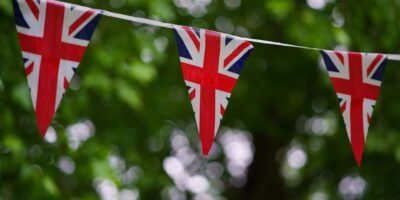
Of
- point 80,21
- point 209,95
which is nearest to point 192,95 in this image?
point 209,95

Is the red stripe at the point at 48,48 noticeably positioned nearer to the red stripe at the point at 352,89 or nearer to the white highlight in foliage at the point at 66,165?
the red stripe at the point at 352,89

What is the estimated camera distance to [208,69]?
70.1 inches

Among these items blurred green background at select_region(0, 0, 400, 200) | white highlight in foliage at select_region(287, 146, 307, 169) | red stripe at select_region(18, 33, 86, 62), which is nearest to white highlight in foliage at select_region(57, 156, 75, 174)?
blurred green background at select_region(0, 0, 400, 200)

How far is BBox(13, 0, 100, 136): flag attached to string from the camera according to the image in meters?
1.62

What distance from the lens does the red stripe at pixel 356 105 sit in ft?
6.34

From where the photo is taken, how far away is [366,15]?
284cm

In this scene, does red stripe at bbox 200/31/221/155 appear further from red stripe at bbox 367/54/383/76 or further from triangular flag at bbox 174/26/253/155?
red stripe at bbox 367/54/383/76

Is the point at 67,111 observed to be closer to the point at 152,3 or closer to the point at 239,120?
the point at 152,3

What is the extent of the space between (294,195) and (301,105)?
124 centimetres

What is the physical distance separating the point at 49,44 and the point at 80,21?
0.31 ft

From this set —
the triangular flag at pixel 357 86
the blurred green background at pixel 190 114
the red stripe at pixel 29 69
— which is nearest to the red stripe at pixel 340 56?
the triangular flag at pixel 357 86

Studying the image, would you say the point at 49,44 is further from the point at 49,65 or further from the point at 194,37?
the point at 194,37

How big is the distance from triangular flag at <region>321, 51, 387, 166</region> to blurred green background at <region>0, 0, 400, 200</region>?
0.61 meters


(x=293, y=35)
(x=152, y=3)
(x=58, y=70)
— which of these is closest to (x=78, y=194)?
(x=152, y=3)
